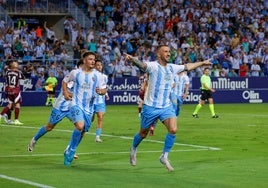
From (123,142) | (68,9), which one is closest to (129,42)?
(68,9)

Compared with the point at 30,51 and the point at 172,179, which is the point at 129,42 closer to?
the point at 30,51

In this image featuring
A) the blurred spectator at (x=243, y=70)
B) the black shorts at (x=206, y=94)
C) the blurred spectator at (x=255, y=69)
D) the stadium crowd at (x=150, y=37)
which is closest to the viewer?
the black shorts at (x=206, y=94)

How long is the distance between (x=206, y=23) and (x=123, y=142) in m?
30.2

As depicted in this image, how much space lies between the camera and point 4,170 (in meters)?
15.8

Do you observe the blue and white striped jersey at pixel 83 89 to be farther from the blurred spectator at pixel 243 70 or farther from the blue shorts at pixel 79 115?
the blurred spectator at pixel 243 70

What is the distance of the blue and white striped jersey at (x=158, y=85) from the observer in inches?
642

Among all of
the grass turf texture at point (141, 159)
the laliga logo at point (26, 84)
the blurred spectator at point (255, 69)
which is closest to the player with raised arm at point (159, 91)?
the grass turf texture at point (141, 159)

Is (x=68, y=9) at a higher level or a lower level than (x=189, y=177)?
higher

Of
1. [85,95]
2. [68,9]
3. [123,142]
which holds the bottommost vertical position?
[123,142]

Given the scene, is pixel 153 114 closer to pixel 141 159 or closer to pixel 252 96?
pixel 141 159

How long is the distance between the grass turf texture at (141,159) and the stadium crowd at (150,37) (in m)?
15.8

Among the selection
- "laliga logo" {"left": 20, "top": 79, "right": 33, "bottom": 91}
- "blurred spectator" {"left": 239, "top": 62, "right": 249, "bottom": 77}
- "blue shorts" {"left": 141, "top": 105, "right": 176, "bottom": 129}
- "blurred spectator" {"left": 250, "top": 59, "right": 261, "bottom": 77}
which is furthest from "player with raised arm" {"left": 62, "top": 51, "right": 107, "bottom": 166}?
A: "blurred spectator" {"left": 250, "top": 59, "right": 261, "bottom": 77}

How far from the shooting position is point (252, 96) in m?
48.6

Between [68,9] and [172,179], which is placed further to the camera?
[68,9]
